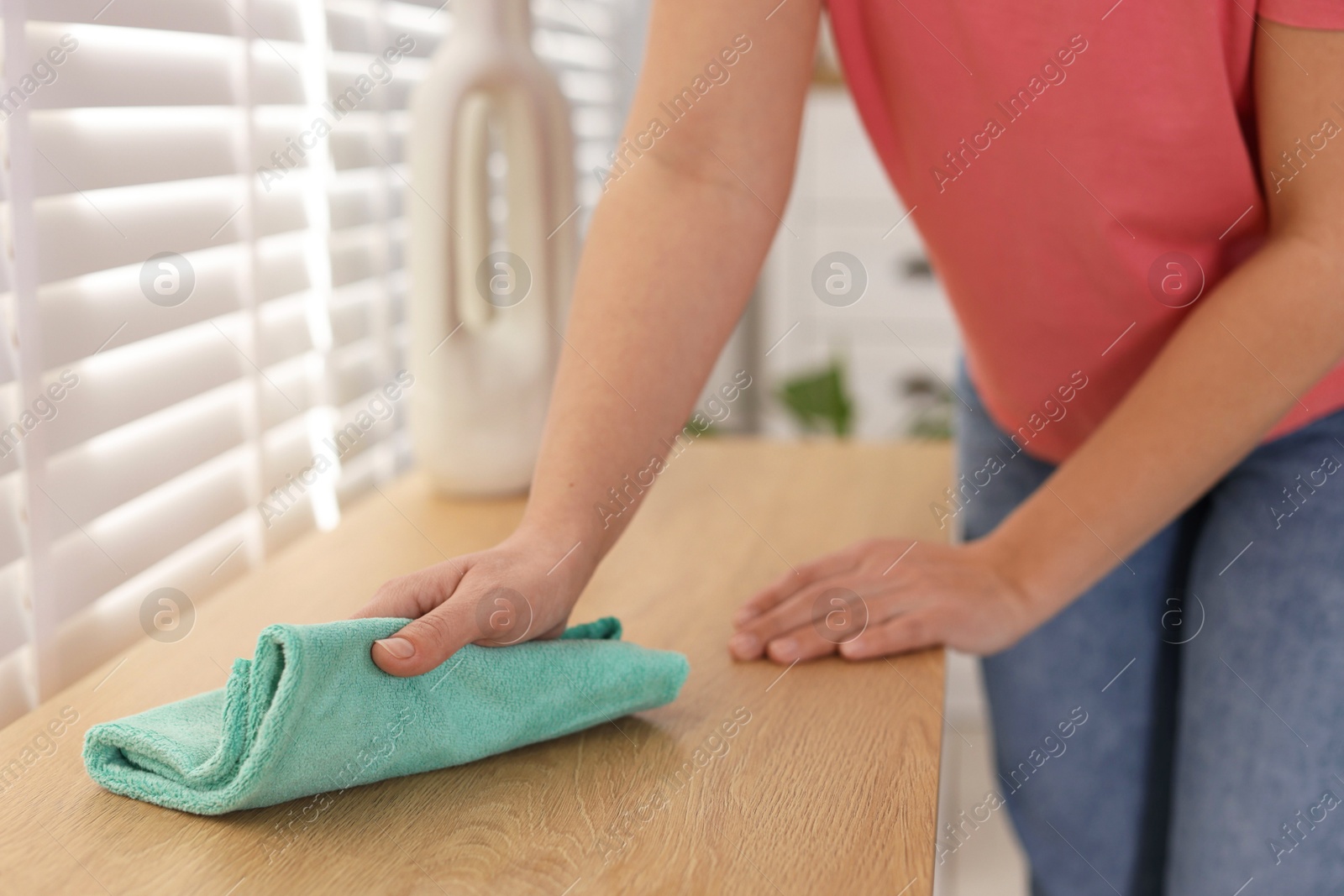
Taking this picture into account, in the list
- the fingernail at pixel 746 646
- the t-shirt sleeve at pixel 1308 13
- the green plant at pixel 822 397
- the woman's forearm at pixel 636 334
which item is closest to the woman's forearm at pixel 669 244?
the woman's forearm at pixel 636 334

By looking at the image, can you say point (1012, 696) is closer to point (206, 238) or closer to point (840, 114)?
point (206, 238)

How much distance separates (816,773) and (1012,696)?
48 cm

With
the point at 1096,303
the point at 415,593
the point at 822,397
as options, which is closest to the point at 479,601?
the point at 415,593

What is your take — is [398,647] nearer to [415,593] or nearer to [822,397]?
[415,593]

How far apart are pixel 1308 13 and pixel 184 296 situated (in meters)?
0.73

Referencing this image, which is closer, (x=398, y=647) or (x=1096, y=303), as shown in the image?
(x=398, y=647)

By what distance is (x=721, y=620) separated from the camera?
79 cm

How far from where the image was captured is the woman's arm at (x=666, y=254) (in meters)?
0.65

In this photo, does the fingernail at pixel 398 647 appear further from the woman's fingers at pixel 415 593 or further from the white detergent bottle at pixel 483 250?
the white detergent bottle at pixel 483 250

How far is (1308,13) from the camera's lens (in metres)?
0.66

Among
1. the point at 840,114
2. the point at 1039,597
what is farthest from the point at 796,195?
the point at 1039,597

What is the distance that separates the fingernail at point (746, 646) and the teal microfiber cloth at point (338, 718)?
0.38 ft

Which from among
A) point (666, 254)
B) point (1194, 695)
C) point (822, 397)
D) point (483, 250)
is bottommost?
point (1194, 695)

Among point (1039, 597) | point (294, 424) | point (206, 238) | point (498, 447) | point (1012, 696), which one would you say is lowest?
point (1012, 696)
